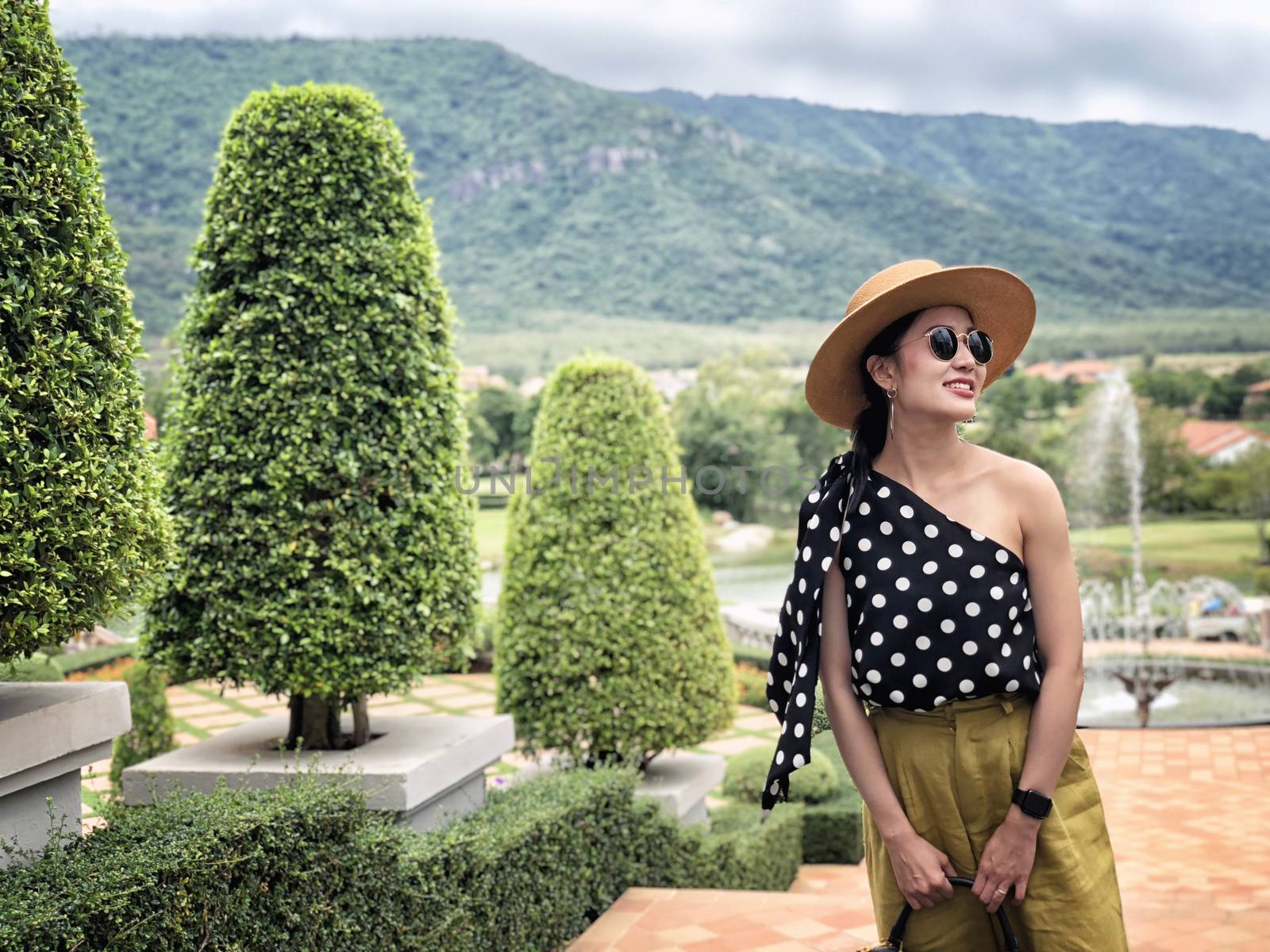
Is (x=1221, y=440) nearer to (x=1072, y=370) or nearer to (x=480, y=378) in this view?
(x=1072, y=370)

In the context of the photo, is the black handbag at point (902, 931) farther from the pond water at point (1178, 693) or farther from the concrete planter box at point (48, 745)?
the pond water at point (1178, 693)

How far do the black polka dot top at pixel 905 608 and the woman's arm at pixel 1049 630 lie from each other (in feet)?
0.08

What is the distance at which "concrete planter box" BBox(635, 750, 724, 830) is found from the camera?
5.36 metres

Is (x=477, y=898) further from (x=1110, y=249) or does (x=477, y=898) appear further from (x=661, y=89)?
(x=661, y=89)

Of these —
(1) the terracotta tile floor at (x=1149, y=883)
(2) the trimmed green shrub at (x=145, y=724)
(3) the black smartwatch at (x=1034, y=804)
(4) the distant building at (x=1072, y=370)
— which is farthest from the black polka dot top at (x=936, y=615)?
(4) the distant building at (x=1072, y=370)

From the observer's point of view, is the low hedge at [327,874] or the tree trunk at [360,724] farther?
the tree trunk at [360,724]

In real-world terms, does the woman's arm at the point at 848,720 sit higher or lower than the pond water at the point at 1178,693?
higher

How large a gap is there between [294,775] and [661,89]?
6746 cm

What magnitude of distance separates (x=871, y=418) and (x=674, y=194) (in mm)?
50441

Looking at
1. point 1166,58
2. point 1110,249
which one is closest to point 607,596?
point 1110,249

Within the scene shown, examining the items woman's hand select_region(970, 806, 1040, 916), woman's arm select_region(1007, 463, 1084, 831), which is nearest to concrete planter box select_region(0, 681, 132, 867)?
woman's hand select_region(970, 806, 1040, 916)

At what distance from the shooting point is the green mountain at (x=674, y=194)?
143ft

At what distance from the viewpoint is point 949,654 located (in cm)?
170

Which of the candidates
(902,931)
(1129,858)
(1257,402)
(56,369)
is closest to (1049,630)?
(902,931)
